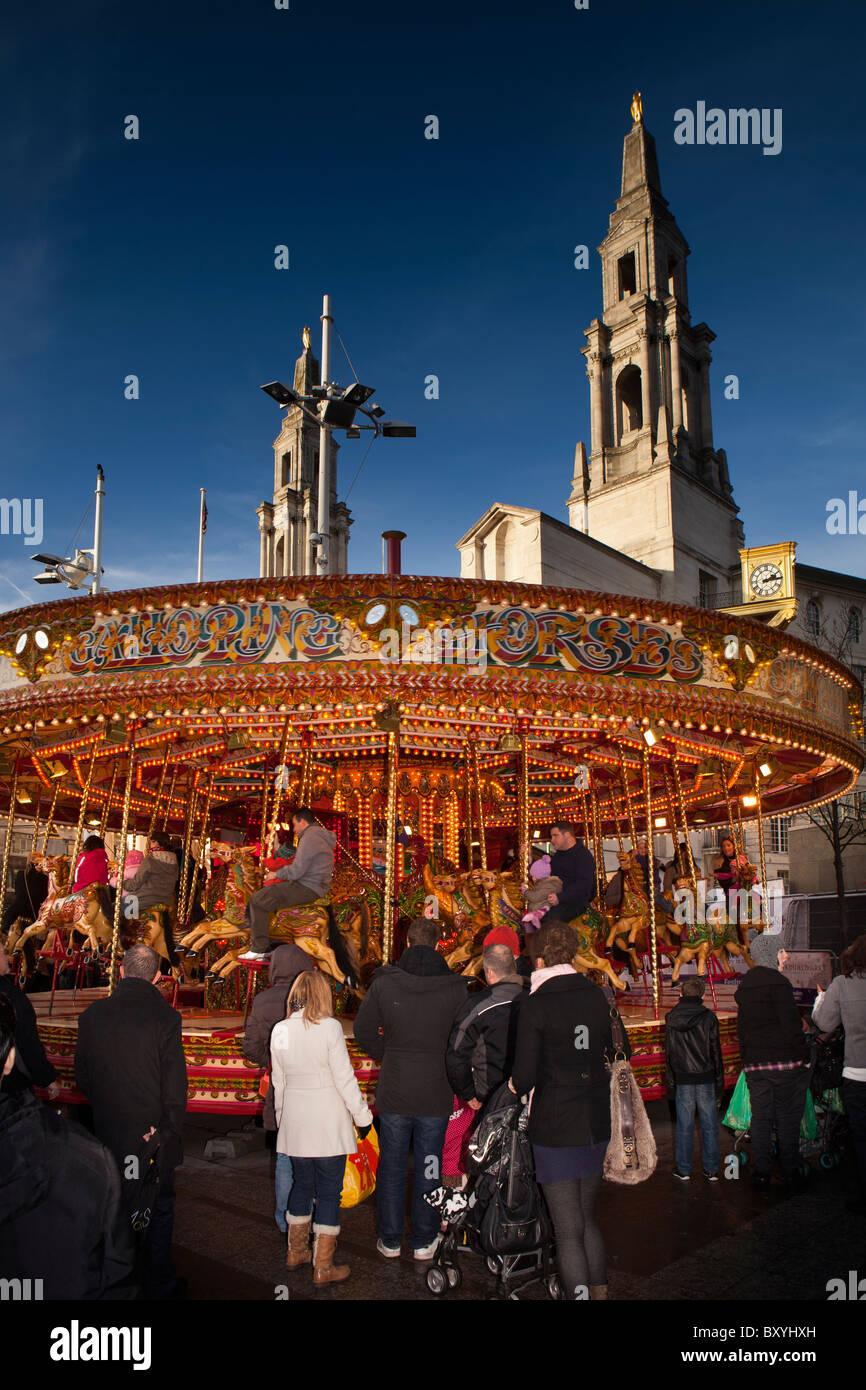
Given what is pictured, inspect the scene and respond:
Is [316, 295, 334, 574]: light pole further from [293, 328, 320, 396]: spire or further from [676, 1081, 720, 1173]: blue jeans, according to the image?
[676, 1081, 720, 1173]: blue jeans

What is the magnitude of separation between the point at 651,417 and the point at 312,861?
3938cm

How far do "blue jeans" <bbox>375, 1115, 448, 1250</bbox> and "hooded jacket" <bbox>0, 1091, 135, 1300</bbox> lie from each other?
84.0 inches

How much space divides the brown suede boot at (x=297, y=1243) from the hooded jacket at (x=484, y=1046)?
1183 mm

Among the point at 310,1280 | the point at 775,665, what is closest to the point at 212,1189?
the point at 310,1280

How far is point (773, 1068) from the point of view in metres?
7.03

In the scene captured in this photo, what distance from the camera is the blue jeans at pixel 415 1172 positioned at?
5375 mm

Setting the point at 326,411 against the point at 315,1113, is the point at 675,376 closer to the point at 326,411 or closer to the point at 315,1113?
the point at 326,411

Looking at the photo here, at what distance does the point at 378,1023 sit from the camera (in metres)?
5.57

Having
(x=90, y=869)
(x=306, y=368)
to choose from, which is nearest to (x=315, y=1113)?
(x=90, y=869)

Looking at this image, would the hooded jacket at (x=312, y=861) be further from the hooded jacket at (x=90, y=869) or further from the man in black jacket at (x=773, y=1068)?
the man in black jacket at (x=773, y=1068)

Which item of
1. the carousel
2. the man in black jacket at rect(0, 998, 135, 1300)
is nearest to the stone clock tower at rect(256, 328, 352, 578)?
the carousel

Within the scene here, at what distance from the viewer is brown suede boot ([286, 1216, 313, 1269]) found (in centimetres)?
522

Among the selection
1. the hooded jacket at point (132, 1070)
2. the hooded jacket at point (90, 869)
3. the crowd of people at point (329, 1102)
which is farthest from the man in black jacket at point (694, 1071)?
the hooded jacket at point (90, 869)
